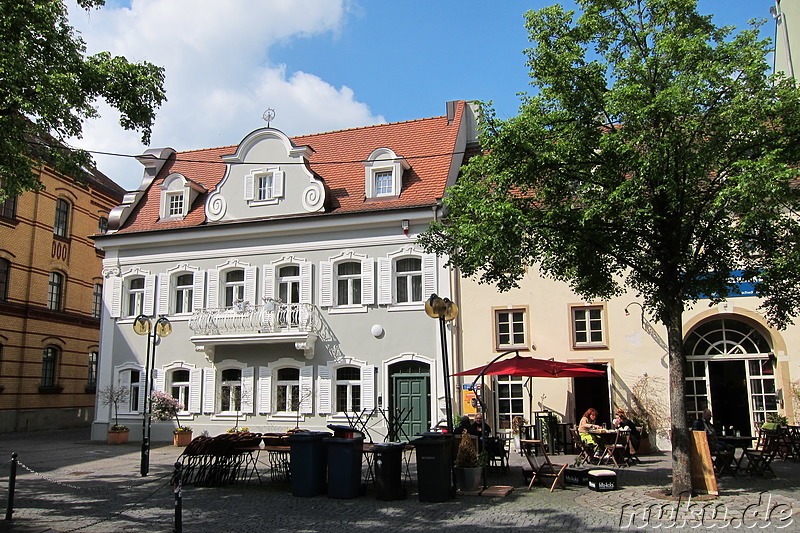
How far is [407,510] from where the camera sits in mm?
10531

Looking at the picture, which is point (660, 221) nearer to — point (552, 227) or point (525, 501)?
point (552, 227)

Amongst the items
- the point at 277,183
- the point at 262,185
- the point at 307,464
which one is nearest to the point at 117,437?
the point at 262,185

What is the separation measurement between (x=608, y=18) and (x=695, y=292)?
5.00 meters

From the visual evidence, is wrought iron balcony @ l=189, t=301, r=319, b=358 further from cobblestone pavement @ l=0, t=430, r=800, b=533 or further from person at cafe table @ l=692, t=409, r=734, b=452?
person at cafe table @ l=692, t=409, r=734, b=452

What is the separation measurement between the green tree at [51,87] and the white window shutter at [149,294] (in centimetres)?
1032

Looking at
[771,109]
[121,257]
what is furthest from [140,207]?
[771,109]

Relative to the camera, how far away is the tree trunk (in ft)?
35.8

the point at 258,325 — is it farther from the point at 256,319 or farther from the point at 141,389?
the point at 141,389

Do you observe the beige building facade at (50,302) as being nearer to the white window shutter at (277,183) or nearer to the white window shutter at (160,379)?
the white window shutter at (160,379)

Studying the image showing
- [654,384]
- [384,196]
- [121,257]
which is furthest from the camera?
[121,257]

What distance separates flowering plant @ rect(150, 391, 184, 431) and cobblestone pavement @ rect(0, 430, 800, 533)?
6.92 m

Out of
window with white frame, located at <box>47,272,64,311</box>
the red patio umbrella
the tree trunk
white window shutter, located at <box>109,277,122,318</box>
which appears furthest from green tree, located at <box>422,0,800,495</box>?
window with white frame, located at <box>47,272,64,311</box>

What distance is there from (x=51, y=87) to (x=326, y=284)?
11.1m

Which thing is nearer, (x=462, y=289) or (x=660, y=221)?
(x=660, y=221)
